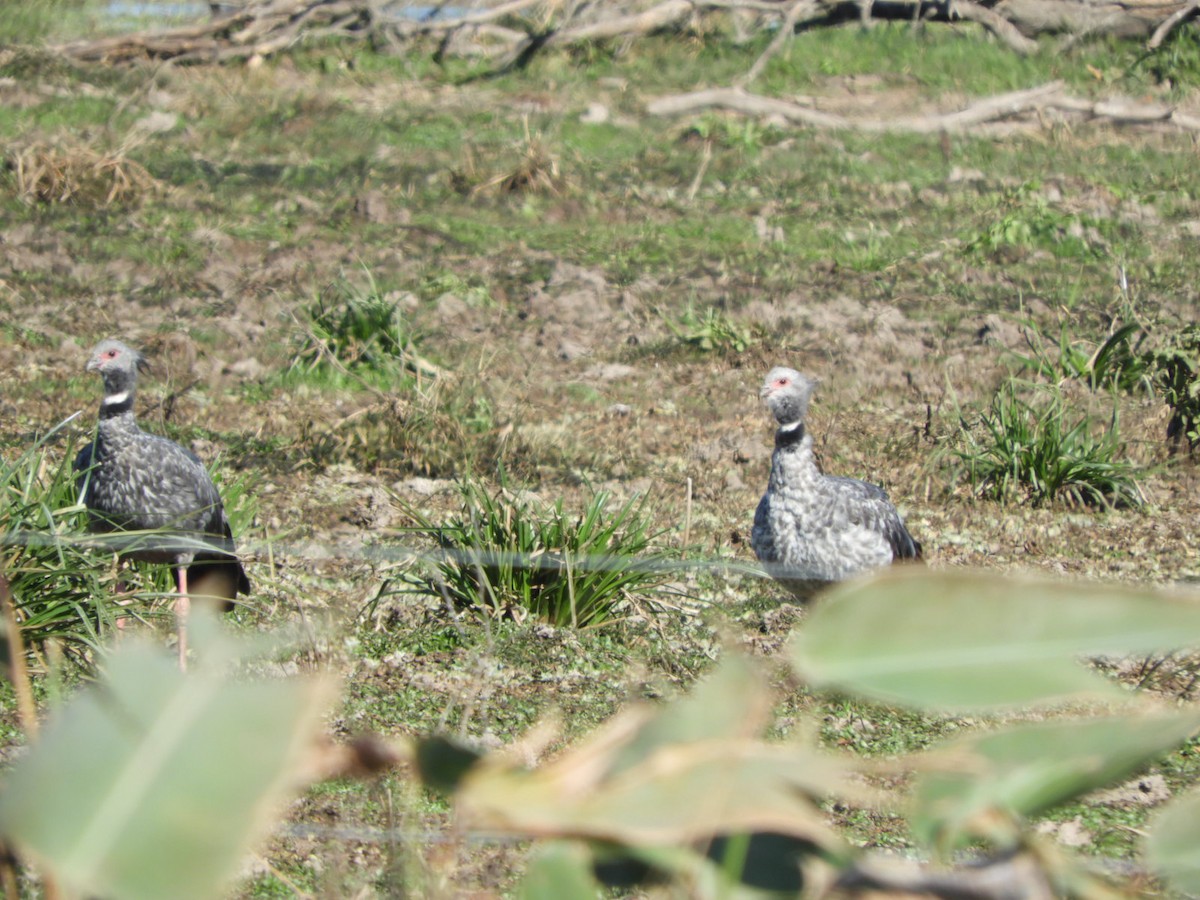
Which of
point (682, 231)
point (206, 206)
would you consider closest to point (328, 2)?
point (206, 206)

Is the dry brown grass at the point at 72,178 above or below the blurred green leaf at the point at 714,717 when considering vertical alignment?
below

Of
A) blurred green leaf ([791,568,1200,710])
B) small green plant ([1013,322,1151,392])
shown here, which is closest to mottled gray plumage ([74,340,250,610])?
small green plant ([1013,322,1151,392])

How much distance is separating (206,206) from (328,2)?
3683 mm

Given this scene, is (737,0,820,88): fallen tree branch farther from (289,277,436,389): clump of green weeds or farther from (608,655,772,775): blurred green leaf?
(608,655,772,775): blurred green leaf

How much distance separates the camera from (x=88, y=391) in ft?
21.6

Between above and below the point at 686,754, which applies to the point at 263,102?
below

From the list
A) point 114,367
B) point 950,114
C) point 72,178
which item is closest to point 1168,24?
point 950,114

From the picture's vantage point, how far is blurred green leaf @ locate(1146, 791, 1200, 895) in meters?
0.72

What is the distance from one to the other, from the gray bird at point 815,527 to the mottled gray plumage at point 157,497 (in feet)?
5.88

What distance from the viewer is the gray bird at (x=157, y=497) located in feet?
15.4

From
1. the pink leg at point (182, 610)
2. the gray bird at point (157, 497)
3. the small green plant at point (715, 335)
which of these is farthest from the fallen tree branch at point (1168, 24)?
the pink leg at point (182, 610)

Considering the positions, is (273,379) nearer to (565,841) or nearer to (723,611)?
(723,611)

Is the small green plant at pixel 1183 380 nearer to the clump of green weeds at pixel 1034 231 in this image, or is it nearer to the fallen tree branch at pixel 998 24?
the clump of green weeds at pixel 1034 231

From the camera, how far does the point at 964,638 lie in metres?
0.74
